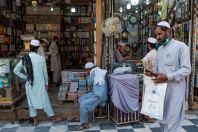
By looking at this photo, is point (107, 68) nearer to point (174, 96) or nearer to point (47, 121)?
point (47, 121)

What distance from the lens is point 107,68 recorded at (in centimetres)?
562

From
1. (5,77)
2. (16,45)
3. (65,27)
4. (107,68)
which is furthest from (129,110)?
(65,27)

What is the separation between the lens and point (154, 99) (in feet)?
11.1

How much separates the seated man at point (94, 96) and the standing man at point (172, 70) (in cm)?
170

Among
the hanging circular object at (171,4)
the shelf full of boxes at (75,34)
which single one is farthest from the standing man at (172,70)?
the shelf full of boxes at (75,34)

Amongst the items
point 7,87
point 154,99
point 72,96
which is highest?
point 154,99

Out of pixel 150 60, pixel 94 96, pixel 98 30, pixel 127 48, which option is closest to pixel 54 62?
pixel 127 48

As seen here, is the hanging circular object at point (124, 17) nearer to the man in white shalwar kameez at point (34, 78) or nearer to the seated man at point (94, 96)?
the seated man at point (94, 96)

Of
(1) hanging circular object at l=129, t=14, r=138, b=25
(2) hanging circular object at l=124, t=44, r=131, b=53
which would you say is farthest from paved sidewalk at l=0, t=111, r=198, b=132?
(1) hanging circular object at l=129, t=14, r=138, b=25

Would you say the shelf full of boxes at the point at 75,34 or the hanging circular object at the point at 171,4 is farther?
the shelf full of boxes at the point at 75,34

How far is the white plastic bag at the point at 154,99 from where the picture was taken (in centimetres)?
331

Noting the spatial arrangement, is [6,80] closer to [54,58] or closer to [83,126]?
[83,126]

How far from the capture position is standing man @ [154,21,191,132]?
129 inches

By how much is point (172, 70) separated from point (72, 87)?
2802 millimetres
